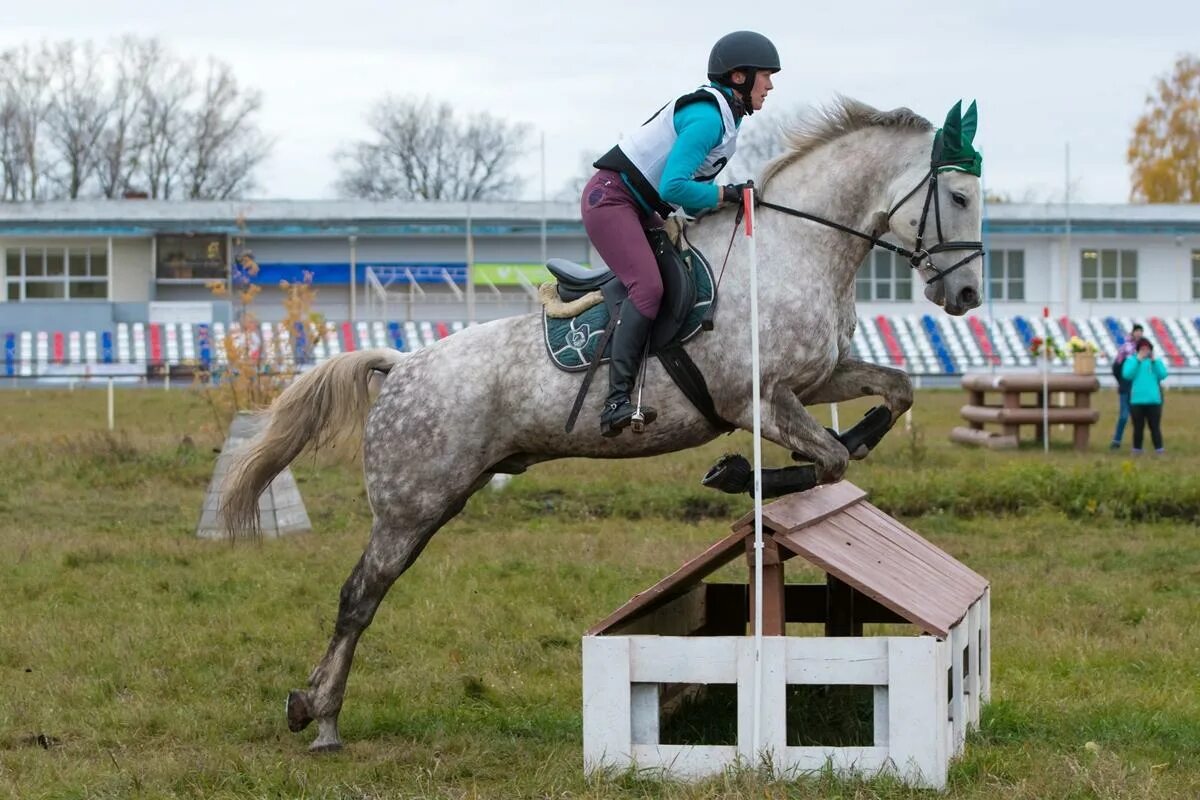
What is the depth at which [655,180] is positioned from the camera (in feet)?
19.9

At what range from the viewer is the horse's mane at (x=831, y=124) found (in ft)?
20.3

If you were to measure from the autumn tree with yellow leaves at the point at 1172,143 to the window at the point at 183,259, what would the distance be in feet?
126

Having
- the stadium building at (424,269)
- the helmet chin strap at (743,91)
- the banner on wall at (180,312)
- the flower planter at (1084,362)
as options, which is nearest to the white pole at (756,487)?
the helmet chin strap at (743,91)

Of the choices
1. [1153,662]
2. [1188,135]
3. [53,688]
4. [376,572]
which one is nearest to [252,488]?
[376,572]

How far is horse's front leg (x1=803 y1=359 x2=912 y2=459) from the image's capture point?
620 cm

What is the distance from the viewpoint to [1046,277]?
49531 millimetres

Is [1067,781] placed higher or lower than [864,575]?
lower

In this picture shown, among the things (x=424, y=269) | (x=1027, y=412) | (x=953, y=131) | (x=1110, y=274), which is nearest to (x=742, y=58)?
(x=953, y=131)

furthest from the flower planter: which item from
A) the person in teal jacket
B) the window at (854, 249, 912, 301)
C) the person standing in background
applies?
the window at (854, 249, 912, 301)

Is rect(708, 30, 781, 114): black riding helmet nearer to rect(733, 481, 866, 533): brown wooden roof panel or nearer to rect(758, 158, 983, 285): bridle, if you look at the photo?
rect(758, 158, 983, 285): bridle

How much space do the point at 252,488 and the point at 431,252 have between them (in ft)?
138

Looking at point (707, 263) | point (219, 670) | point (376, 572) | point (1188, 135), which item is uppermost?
point (1188, 135)

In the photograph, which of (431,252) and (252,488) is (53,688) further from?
(431,252)

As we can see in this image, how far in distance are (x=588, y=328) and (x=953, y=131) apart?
1585mm
